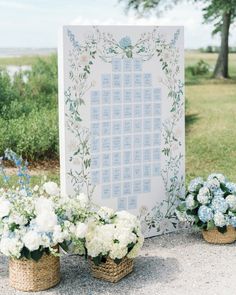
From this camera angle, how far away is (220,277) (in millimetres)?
4984

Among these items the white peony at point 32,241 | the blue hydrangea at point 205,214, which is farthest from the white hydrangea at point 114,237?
the blue hydrangea at point 205,214

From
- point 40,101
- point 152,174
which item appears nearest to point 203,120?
point 40,101

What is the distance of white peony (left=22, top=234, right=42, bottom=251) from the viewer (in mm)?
4484

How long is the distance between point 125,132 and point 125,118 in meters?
0.13

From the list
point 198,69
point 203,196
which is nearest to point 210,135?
point 203,196

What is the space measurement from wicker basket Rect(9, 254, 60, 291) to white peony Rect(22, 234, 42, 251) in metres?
0.19

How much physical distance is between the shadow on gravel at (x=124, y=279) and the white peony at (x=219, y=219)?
0.55m

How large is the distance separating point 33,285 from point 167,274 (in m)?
Answer: 1.07

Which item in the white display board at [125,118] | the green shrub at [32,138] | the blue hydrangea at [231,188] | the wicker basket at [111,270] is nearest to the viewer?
the wicker basket at [111,270]

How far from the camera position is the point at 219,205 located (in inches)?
224

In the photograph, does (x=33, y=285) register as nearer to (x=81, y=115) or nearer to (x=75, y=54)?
(x=81, y=115)

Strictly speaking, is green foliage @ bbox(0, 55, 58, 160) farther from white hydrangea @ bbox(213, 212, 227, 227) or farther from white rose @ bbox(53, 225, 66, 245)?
white rose @ bbox(53, 225, 66, 245)

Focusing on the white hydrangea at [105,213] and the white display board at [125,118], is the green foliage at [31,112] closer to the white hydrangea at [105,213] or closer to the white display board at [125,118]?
the white display board at [125,118]

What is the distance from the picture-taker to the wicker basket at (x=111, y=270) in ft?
16.0
